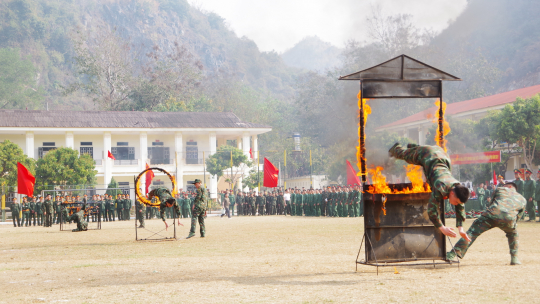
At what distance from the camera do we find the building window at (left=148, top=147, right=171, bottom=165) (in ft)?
158

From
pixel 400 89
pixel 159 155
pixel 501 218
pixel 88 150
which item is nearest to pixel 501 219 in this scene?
pixel 501 218

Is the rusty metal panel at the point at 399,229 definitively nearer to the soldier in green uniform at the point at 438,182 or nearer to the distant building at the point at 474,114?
the soldier in green uniform at the point at 438,182

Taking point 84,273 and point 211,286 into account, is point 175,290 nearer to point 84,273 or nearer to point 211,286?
point 211,286

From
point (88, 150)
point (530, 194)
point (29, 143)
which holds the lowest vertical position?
point (530, 194)

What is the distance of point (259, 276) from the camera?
8.58 meters

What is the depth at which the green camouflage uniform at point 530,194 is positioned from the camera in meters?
19.2

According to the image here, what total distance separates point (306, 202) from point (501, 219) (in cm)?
2232

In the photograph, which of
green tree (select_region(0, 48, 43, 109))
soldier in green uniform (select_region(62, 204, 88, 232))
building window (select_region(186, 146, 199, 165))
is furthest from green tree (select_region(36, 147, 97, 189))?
green tree (select_region(0, 48, 43, 109))

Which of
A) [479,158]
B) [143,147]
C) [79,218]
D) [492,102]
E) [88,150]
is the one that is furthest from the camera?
[143,147]

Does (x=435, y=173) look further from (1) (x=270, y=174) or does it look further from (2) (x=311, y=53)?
(2) (x=311, y=53)

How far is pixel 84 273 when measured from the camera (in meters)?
9.69

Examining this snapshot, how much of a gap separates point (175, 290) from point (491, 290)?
406 centimetres

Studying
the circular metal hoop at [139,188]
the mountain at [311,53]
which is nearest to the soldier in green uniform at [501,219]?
Result: the circular metal hoop at [139,188]

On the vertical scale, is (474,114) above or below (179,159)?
above
